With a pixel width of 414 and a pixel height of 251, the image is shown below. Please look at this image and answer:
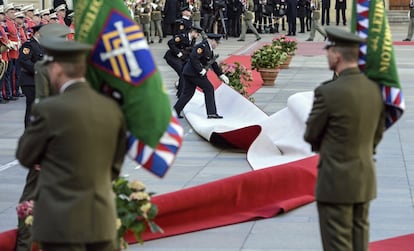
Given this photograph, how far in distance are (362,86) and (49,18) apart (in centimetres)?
1482

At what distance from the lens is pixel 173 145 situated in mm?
6227

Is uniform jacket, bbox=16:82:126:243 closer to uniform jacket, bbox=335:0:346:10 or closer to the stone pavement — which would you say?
the stone pavement

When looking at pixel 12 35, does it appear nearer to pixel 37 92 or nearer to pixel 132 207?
pixel 37 92

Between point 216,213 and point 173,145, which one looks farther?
point 216,213

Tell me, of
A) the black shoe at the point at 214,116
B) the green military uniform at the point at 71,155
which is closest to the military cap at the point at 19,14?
the black shoe at the point at 214,116

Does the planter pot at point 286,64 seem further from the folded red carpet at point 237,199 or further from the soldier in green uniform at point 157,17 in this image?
the folded red carpet at point 237,199

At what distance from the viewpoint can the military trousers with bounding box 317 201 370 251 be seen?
7.04 m

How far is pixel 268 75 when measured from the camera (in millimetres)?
23062

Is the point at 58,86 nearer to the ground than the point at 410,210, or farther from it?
farther from it

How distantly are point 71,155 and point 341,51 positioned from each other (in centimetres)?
216

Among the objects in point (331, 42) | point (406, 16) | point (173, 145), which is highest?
point (331, 42)

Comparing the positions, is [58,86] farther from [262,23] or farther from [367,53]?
[262,23]

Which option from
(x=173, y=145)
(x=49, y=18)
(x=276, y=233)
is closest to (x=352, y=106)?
(x=173, y=145)

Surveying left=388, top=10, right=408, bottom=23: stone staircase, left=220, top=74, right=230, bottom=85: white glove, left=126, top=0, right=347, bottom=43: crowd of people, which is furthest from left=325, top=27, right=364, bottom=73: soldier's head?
left=388, top=10, right=408, bottom=23: stone staircase
